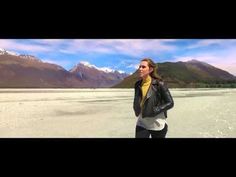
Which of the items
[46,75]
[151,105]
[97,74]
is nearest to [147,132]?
[151,105]

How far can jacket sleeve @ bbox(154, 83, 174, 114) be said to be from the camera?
350 centimetres

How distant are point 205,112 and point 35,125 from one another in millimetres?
2618

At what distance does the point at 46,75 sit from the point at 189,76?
2.10m

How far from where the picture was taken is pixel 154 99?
3588 mm

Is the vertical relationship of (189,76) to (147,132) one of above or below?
above

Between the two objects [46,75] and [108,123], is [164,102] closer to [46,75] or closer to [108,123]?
[108,123]

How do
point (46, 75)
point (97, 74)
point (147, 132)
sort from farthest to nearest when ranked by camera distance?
point (46, 75), point (97, 74), point (147, 132)

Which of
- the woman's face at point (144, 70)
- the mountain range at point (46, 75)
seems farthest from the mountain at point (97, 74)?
the woman's face at point (144, 70)

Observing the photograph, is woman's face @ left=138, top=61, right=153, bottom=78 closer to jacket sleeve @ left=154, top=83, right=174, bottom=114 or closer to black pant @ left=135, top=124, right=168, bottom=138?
jacket sleeve @ left=154, top=83, right=174, bottom=114

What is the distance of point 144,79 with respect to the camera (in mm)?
3590
